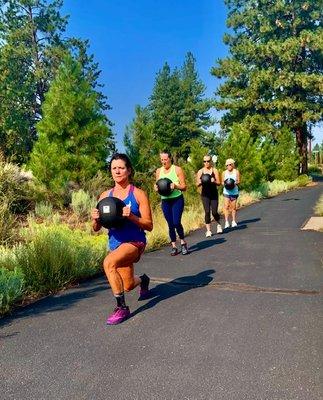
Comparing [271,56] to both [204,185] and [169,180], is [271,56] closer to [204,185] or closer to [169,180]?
[204,185]

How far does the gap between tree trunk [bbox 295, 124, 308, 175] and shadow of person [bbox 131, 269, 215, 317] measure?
35184 millimetres

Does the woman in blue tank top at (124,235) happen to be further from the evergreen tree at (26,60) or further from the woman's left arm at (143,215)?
the evergreen tree at (26,60)

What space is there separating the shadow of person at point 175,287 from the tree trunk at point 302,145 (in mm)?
35184

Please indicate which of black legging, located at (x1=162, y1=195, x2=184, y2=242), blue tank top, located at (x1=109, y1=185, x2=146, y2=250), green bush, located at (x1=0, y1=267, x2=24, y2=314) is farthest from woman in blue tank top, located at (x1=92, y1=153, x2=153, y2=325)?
black legging, located at (x1=162, y1=195, x2=184, y2=242)

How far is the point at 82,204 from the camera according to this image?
1295cm

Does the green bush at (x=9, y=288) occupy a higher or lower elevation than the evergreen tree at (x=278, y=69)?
lower

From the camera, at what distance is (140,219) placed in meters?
4.30

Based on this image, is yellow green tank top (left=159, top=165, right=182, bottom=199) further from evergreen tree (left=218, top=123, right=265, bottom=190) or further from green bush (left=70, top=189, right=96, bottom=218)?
evergreen tree (left=218, top=123, right=265, bottom=190)

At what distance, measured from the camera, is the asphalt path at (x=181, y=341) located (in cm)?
296

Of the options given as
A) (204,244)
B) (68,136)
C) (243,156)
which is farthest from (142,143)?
(204,244)

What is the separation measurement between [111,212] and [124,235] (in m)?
0.45

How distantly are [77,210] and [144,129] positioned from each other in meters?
15.5

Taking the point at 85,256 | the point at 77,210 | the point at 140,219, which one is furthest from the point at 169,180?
the point at 77,210

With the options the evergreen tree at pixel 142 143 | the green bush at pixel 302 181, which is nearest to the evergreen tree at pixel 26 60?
the evergreen tree at pixel 142 143
